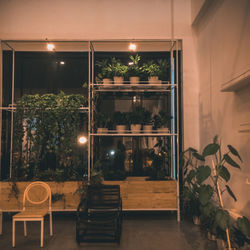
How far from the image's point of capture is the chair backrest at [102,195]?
428cm

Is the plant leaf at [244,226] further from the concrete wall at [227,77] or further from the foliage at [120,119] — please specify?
the foliage at [120,119]

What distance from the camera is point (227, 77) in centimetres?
373

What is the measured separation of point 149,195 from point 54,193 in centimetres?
182

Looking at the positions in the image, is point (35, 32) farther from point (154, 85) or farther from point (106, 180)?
point (106, 180)

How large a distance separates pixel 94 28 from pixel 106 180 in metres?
3.45

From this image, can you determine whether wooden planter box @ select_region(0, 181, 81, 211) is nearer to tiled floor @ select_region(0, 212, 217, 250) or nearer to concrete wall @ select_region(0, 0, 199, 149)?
tiled floor @ select_region(0, 212, 217, 250)

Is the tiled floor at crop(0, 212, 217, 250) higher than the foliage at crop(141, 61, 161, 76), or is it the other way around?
the foliage at crop(141, 61, 161, 76)

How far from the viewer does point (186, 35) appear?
17.5ft

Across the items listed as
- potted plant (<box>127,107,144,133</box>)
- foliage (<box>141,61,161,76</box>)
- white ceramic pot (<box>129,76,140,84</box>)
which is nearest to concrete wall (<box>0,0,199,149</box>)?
foliage (<box>141,61,161,76</box>)

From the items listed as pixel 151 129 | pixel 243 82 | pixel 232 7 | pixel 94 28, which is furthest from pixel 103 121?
pixel 232 7

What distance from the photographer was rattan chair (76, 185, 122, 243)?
11.9 ft

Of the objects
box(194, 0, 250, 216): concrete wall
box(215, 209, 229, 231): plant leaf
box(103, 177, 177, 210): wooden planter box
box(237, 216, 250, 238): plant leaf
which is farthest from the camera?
box(103, 177, 177, 210): wooden planter box

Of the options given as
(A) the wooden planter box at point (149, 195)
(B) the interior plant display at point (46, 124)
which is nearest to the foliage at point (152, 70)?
(B) the interior plant display at point (46, 124)

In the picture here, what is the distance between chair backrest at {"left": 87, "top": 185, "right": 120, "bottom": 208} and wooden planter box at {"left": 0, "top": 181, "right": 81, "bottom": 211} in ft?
0.94
